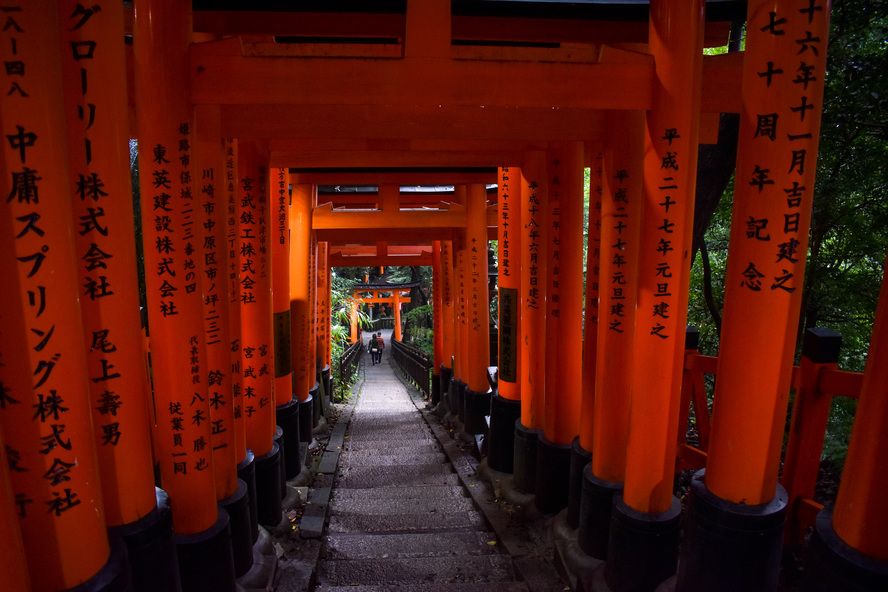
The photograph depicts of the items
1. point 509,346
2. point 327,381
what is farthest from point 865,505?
point 327,381

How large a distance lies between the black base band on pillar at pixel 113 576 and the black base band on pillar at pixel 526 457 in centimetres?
359

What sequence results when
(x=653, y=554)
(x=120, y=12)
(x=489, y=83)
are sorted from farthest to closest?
(x=653, y=554) < (x=489, y=83) < (x=120, y=12)

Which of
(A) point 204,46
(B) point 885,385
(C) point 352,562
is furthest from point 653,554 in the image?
(A) point 204,46

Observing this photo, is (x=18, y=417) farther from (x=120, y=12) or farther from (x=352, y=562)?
(x=352, y=562)

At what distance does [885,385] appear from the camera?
188cm

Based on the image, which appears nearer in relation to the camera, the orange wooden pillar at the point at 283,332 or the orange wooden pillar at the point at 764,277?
the orange wooden pillar at the point at 764,277

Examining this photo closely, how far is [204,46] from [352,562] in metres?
3.89

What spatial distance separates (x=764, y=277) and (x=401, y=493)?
467cm

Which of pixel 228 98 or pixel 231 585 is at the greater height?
pixel 228 98

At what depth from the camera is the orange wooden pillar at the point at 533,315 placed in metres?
4.87

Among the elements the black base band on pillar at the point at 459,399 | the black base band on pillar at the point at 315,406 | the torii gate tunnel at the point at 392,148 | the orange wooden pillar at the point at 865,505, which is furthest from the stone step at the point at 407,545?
the black base band on pillar at the point at 315,406

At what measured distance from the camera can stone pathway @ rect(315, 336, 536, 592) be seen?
390 cm

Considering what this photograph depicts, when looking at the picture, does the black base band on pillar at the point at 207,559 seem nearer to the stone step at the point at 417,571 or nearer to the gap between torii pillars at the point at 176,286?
the gap between torii pillars at the point at 176,286

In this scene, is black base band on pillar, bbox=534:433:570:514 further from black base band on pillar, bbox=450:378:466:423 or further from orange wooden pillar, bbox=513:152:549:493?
black base band on pillar, bbox=450:378:466:423
